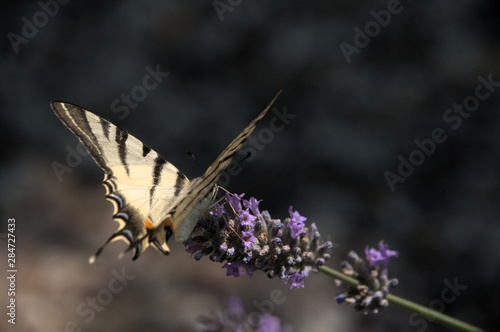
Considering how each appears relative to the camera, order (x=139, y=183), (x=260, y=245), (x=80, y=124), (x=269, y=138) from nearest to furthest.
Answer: (x=260, y=245)
(x=80, y=124)
(x=139, y=183)
(x=269, y=138)

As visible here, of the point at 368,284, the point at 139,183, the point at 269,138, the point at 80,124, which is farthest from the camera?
the point at 269,138

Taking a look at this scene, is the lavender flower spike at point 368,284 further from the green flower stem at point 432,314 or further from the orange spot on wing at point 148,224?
the orange spot on wing at point 148,224

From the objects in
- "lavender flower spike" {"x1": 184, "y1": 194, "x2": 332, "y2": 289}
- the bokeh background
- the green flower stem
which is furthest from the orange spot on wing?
the bokeh background

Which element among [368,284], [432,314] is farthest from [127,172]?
[432,314]

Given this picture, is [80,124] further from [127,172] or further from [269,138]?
[269,138]

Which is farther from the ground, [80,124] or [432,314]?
[432,314]

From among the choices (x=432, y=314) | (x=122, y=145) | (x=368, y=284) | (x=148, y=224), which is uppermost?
(x=432, y=314)

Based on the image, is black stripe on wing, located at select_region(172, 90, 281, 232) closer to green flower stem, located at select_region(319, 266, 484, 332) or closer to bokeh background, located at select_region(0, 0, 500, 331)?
green flower stem, located at select_region(319, 266, 484, 332)
